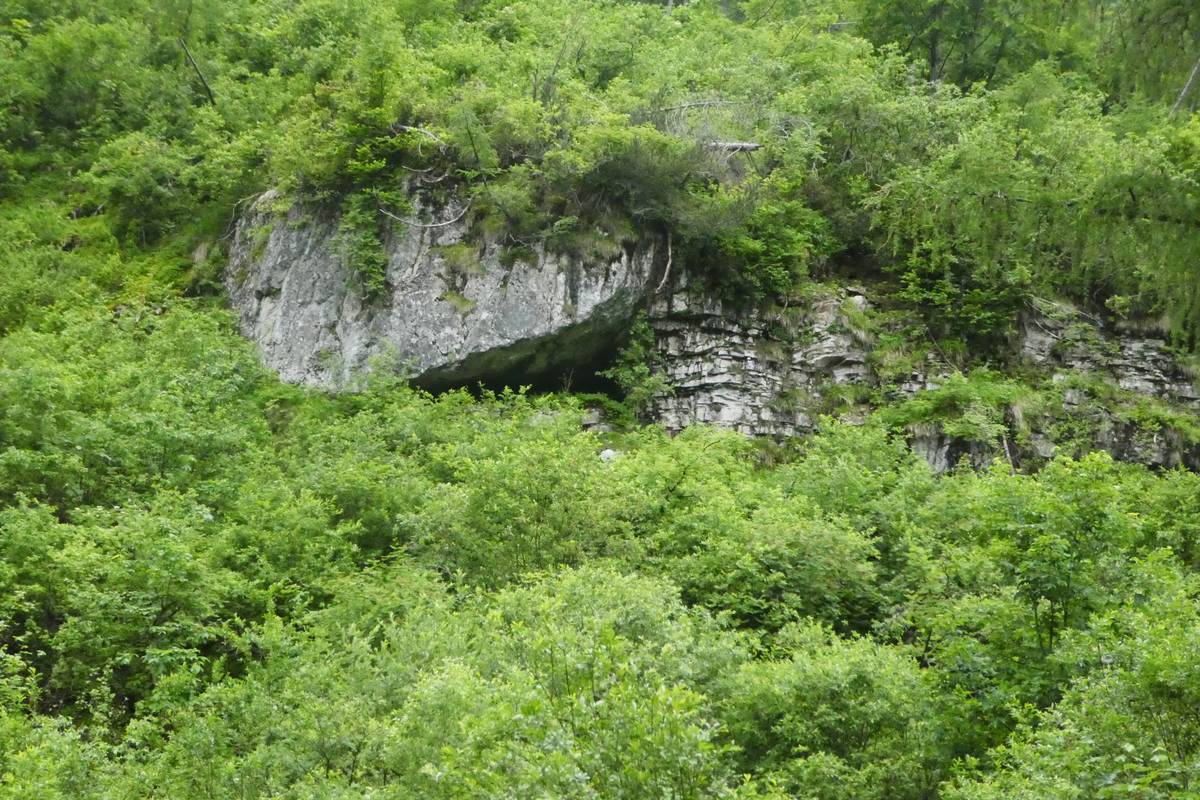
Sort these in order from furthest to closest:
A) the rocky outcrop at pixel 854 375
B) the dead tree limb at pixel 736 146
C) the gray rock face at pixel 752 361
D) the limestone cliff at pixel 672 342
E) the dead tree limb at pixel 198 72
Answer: the dead tree limb at pixel 198 72
the dead tree limb at pixel 736 146
the gray rock face at pixel 752 361
the limestone cliff at pixel 672 342
the rocky outcrop at pixel 854 375

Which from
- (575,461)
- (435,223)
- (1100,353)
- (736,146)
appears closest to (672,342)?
(736,146)

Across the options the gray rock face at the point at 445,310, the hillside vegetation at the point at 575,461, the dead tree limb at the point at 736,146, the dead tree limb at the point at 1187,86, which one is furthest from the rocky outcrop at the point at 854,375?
the dead tree limb at the point at 1187,86

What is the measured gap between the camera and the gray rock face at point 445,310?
19.2 meters

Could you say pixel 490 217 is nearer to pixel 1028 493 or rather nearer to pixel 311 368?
pixel 311 368

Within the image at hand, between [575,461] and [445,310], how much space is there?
745 cm

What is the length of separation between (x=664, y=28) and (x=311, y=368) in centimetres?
1329

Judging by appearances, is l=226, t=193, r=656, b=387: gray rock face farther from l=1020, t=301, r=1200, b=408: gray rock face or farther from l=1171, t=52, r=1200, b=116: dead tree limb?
l=1171, t=52, r=1200, b=116: dead tree limb

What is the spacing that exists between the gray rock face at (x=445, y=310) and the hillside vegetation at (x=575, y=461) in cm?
54

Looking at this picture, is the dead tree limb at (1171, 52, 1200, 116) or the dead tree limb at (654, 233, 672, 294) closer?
the dead tree limb at (1171, 52, 1200, 116)

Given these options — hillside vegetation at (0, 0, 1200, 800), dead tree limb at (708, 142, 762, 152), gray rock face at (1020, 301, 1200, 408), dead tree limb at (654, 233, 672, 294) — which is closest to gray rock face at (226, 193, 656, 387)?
dead tree limb at (654, 233, 672, 294)

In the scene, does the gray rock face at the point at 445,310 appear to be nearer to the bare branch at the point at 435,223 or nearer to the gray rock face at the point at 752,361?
the bare branch at the point at 435,223

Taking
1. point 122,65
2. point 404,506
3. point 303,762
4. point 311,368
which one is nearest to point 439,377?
point 311,368

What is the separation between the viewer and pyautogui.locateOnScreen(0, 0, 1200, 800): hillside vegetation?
814cm

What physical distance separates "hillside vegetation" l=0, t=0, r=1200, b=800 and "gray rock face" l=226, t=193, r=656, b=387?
1.77 feet
